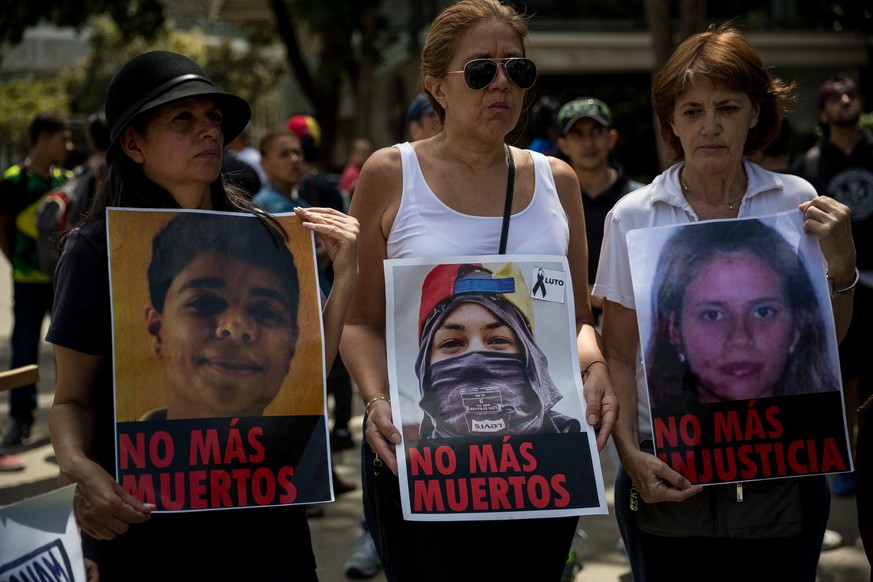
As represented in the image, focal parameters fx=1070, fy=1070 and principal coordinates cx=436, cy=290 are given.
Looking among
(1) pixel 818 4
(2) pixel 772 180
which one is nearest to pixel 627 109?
(1) pixel 818 4

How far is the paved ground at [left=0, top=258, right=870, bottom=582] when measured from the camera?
4.71 m

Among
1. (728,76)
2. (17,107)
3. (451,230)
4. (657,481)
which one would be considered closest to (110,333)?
(451,230)

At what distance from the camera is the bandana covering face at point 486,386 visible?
7.98ft

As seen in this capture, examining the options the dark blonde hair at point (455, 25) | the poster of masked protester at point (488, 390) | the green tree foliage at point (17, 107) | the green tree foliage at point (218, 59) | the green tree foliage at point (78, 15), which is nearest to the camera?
the poster of masked protester at point (488, 390)

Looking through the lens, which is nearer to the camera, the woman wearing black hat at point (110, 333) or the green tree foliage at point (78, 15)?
the woman wearing black hat at point (110, 333)

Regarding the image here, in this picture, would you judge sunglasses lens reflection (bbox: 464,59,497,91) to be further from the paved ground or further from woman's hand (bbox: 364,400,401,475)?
the paved ground

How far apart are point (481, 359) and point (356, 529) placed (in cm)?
317

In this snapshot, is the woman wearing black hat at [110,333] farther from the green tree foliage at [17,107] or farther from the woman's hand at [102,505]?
the green tree foliage at [17,107]

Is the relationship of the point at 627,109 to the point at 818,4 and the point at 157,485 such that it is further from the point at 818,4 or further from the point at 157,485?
the point at 157,485

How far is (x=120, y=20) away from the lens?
63.2 ft

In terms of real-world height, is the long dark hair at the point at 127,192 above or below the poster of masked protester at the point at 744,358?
above

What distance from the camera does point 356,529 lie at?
542cm

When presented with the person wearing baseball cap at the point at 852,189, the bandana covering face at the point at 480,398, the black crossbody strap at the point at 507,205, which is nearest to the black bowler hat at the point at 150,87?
the black crossbody strap at the point at 507,205

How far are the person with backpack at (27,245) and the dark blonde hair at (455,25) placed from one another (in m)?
5.27
